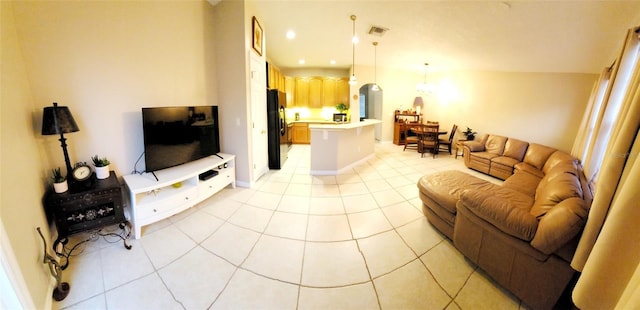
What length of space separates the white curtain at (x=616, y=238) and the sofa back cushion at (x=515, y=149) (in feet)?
12.4

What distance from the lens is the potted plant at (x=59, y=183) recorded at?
5.71 ft

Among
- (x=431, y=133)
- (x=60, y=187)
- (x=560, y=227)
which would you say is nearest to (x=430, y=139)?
(x=431, y=133)

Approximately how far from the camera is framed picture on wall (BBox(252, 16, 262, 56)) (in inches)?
130

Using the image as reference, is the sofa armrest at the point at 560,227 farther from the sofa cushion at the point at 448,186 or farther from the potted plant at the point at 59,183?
the potted plant at the point at 59,183

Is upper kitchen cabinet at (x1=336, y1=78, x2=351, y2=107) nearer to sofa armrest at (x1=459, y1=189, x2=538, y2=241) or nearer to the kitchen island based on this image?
the kitchen island

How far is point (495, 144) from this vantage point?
475cm

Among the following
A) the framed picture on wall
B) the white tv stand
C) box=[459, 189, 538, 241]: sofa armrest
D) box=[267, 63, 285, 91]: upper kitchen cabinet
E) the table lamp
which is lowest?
the white tv stand

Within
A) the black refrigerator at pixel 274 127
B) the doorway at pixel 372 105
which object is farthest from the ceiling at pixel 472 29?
the doorway at pixel 372 105

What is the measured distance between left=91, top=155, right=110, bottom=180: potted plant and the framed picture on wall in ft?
8.05

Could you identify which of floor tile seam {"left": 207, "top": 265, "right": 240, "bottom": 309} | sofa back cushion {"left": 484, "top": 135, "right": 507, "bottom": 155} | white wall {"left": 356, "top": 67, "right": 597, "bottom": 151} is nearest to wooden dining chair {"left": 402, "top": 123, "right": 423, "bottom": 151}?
white wall {"left": 356, "top": 67, "right": 597, "bottom": 151}

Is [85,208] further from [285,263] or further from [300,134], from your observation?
[300,134]

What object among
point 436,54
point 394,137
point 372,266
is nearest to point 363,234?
point 372,266

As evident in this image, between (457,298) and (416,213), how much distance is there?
4.07ft

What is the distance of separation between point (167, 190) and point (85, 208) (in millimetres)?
670
